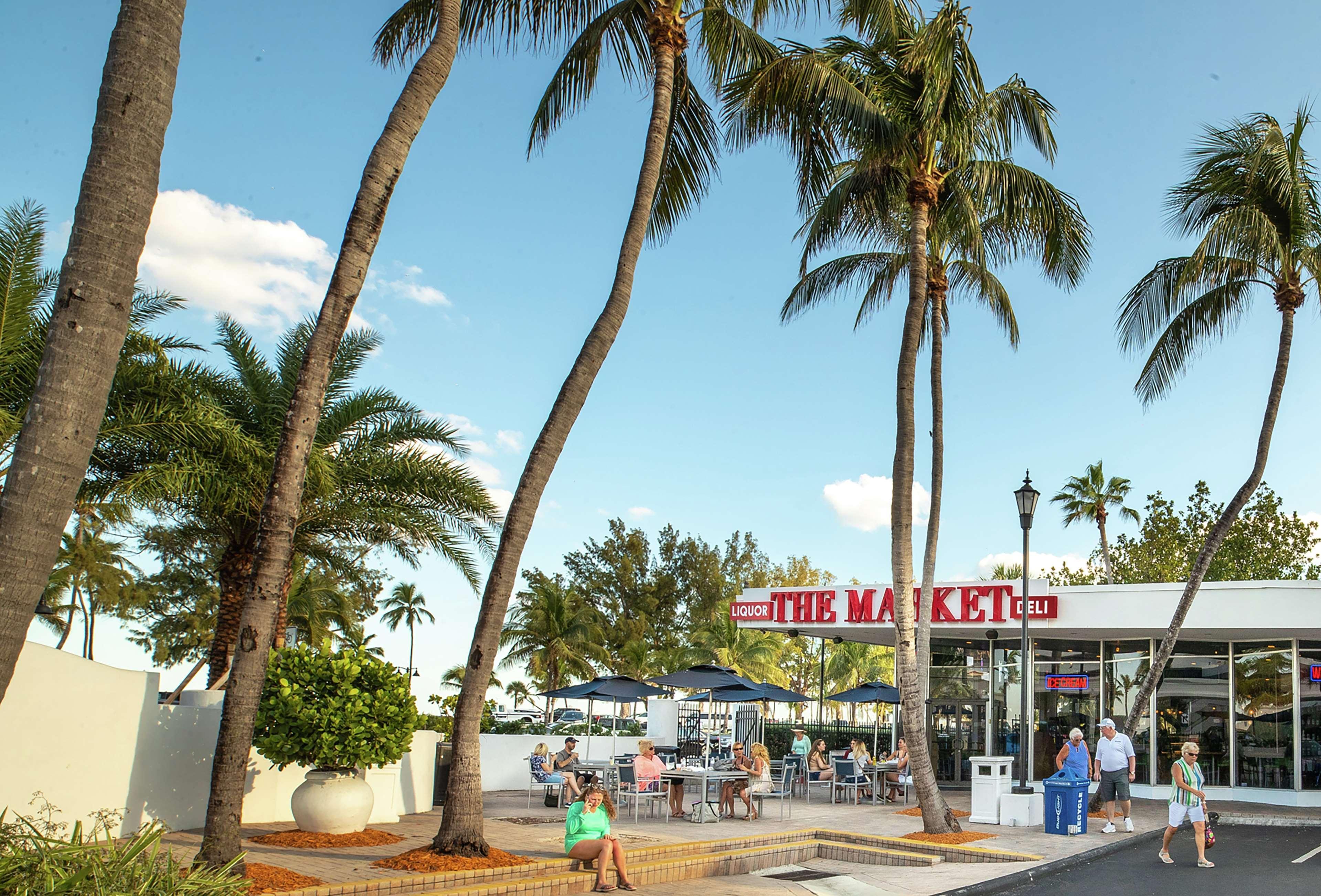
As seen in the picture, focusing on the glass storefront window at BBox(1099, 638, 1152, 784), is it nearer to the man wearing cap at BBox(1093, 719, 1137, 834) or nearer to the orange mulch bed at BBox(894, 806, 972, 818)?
the orange mulch bed at BBox(894, 806, 972, 818)

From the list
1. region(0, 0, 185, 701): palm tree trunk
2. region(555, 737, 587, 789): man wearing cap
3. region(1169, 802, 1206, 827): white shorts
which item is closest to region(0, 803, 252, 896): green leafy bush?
region(0, 0, 185, 701): palm tree trunk

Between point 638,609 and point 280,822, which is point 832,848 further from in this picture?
point 638,609

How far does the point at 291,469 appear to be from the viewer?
860cm

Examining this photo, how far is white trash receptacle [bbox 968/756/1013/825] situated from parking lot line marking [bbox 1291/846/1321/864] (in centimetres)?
374

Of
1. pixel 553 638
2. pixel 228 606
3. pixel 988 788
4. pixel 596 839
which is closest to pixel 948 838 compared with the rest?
pixel 988 788

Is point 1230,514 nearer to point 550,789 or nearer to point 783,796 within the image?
point 783,796

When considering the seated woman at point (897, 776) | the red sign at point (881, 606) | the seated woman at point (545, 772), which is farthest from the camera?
the red sign at point (881, 606)

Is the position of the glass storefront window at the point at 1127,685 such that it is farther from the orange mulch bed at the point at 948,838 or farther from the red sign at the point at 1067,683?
the orange mulch bed at the point at 948,838

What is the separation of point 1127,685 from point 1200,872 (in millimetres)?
11175

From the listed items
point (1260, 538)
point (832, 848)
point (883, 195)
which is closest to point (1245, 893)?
point (832, 848)

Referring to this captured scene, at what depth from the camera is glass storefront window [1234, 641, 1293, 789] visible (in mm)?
20547

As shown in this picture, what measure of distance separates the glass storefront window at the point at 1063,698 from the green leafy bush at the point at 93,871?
2032 centimetres

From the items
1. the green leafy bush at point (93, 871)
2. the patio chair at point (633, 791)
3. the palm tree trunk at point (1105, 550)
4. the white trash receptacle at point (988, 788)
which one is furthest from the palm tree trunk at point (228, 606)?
the palm tree trunk at point (1105, 550)

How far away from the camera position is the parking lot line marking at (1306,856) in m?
12.5
